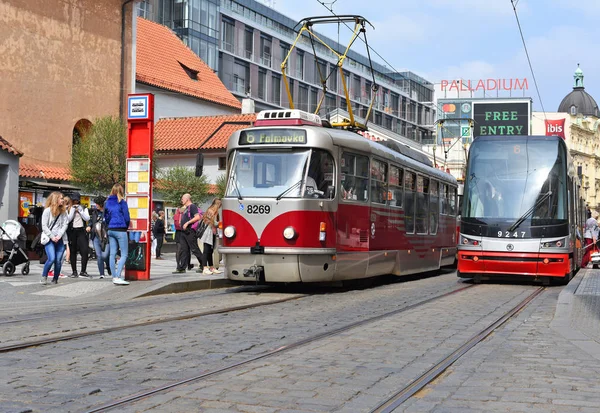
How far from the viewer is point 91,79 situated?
35.1 metres

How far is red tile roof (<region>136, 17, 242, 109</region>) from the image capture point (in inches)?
1859

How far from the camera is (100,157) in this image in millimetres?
31953

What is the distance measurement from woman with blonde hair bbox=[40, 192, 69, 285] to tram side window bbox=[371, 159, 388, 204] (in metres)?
5.62

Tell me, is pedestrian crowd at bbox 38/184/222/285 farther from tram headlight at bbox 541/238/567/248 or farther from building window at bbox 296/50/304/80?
building window at bbox 296/50/304/80

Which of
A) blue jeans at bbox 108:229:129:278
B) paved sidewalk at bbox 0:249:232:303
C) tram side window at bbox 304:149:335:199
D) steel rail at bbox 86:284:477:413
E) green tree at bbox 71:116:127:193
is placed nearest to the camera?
steel rail at bbox 86:284:477:413

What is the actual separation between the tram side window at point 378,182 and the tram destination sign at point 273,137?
2296mm

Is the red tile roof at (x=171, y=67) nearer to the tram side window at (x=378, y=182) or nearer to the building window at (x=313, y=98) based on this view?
the building window at (x=313, y=98)

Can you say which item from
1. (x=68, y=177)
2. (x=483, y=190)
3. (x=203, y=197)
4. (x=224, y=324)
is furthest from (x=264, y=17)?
(x=224, y=324)

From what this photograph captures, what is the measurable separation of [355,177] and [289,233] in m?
2.22

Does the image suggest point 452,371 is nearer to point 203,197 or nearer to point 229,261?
point 229,261

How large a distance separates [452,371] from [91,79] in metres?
30.1

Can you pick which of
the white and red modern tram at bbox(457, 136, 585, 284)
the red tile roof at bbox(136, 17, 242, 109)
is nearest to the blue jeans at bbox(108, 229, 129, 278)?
the white and red modern tram at bbox(457, 136, 585, 284)

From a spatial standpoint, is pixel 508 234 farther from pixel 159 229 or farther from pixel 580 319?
pixel 159 229

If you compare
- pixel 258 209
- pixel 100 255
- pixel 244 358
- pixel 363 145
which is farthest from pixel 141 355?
pixel 100 255
